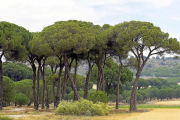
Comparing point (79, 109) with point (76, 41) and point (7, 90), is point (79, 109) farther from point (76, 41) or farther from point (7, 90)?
point (7, 90)

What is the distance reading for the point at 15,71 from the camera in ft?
245

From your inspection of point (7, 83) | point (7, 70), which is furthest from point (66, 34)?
point (7, 70)

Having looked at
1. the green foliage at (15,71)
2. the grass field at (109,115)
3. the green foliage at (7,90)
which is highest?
the green foliage at (15,71)

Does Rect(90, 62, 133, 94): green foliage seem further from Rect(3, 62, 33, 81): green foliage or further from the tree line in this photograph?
Rect(3, 62, 33, 81): green foliage

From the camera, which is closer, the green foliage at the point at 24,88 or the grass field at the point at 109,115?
the grass field at the point at 109,115

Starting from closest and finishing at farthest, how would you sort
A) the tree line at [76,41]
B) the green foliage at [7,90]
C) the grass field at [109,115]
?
1. the grass field at [109,115]
2. the tree line at [76,41]
3. the green foliage at [7,90]

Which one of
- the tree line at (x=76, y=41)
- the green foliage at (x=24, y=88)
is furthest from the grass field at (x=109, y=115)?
the green foliage at (x=24, y=88)

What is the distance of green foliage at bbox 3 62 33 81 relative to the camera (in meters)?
73.6

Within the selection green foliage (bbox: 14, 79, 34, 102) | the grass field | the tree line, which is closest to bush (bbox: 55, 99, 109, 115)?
the grass field

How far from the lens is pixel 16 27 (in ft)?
113

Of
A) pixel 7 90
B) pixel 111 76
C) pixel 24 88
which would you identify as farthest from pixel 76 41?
pixel 24 88

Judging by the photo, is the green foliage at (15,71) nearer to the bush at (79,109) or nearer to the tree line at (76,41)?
the tree line at (76,41)

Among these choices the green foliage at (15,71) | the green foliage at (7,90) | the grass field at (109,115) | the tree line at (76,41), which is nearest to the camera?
the grass field at (109,115)

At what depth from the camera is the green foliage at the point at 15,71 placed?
7356 cm
